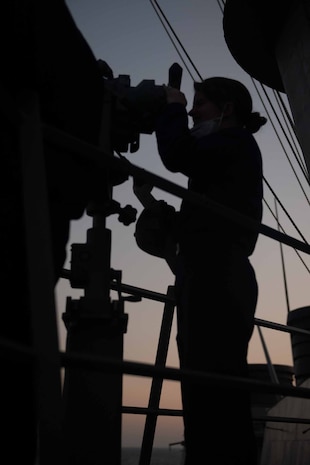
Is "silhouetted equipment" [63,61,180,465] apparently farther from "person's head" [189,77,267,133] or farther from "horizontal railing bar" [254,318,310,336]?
"horizontal railing bar" [254,318,310,336]

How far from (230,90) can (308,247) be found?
0.77 meters

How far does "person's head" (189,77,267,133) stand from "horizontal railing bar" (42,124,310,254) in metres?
0.61

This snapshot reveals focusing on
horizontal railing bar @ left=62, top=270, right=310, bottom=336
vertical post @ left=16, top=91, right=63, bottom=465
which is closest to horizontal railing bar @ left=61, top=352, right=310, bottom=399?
vertical post @ left=16, top=91, right=63, bottom=465

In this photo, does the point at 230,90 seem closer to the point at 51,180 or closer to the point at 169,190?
the point at 169,190

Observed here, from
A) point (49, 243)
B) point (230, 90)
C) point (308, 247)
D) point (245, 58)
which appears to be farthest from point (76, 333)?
point (245, 58)

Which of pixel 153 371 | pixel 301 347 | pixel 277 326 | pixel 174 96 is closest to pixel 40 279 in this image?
pixel 153 371

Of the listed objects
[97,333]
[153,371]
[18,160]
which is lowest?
[153,371]

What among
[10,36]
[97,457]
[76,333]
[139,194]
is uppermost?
[139,194]

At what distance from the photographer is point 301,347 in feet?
25.7

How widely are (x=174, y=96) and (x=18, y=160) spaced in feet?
2.66

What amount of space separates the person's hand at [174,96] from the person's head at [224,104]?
10.6 inches

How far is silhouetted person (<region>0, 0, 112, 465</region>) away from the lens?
97 centimetres

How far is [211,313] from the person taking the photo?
1.47 meters

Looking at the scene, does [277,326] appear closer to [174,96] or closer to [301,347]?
[174,96]
